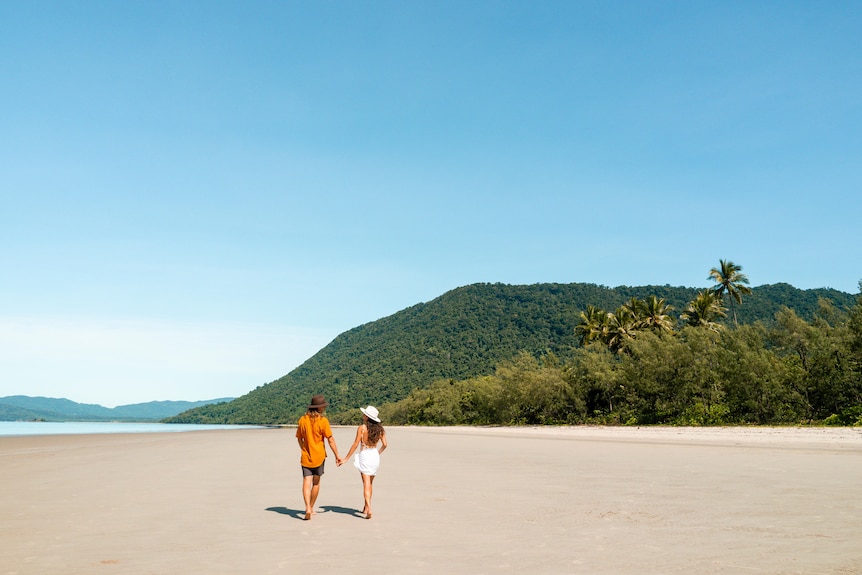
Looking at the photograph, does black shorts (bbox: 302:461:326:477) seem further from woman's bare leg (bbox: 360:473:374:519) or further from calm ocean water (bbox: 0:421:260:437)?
calm ocean water (bbox: 0:421:260:437)

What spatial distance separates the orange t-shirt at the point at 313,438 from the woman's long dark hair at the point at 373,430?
0.67m

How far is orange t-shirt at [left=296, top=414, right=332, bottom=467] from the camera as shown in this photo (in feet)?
34.7

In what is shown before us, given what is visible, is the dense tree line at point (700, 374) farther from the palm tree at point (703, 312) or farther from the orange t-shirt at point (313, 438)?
the orange t-shirt at point (313, 438)

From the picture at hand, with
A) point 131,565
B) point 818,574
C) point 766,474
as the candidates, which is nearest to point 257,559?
point 131,565

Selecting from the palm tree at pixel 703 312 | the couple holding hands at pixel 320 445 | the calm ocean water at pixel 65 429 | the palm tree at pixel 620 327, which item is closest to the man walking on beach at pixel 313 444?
the couple holding hands at pixel 320 445

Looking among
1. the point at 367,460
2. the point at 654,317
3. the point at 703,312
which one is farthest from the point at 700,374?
the point at 367,460

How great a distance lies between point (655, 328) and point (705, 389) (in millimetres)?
→ 20570

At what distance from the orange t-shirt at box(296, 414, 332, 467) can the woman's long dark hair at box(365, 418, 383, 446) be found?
0.67 metres

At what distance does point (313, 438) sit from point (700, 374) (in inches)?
1871

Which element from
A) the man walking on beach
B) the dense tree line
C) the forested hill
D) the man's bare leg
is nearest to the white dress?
the man walking on beach

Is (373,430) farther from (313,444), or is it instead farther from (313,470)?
(313,470)

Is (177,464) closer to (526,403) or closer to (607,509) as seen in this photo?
(607,509)

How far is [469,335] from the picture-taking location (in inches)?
6412

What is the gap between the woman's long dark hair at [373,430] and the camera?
10711mm
